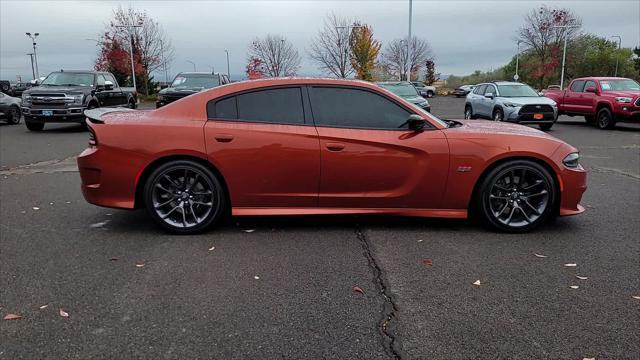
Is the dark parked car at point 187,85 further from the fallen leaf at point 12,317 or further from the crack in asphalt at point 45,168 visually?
the fallen leaf at point 12,317

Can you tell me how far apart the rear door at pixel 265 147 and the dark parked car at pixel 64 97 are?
39.6 feet

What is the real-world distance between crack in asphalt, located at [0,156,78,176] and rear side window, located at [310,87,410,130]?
5.76m

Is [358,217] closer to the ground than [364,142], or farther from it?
closer to the ground

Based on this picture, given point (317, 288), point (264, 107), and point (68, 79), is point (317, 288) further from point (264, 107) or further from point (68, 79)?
point (68, 79)

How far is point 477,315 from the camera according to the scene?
10.7 feet

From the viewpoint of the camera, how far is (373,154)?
191 inches

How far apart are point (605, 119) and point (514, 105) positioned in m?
3.77

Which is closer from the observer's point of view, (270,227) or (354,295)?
(354,295)

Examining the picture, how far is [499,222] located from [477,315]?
6.40 ft

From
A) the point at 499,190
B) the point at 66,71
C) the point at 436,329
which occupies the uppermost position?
the point at 66,71

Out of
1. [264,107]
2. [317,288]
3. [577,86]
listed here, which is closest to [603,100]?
[577,86]

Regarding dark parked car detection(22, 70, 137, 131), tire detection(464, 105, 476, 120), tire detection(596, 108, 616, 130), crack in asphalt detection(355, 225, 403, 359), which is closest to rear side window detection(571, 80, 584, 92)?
tire detection(596, 108, 616, 130)

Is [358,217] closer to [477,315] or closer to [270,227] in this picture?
[270,227]

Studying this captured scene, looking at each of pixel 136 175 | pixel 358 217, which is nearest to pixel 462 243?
pixel 358 217
